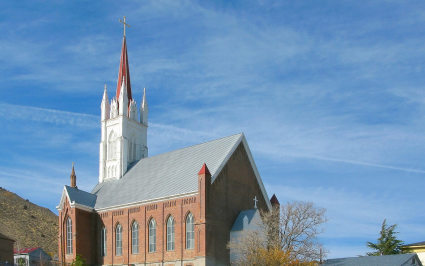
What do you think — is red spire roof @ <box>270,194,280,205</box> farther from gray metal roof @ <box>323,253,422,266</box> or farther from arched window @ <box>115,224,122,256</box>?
arched window @ <box>115,224,122,256</box>

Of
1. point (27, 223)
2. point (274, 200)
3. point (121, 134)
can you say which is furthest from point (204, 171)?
point (27, 223)

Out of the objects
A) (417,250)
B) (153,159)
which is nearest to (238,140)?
(153,159)

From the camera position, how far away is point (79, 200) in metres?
55.1

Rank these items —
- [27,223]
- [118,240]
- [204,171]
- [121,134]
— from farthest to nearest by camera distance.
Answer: [27,223] < [121,134] < [118,240] < [204,171]

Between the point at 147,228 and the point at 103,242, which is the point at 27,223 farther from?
the point at 147,228

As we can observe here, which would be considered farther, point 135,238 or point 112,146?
point 112,146

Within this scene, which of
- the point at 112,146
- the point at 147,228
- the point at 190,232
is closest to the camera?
the point at 190,232

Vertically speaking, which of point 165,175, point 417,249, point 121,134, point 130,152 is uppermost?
point 121,134

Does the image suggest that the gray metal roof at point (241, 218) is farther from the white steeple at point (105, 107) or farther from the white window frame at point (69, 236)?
the white steeple at point (105, 107)

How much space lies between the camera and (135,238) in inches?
2016

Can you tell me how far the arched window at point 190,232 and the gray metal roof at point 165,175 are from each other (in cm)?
221

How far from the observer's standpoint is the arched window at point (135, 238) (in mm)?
50906

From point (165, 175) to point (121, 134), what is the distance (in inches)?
431

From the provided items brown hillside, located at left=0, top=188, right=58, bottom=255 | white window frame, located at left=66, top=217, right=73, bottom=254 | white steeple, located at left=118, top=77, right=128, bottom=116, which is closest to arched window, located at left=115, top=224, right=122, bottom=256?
white window frame, located at left=66, top=217, right=73, bottom=254
